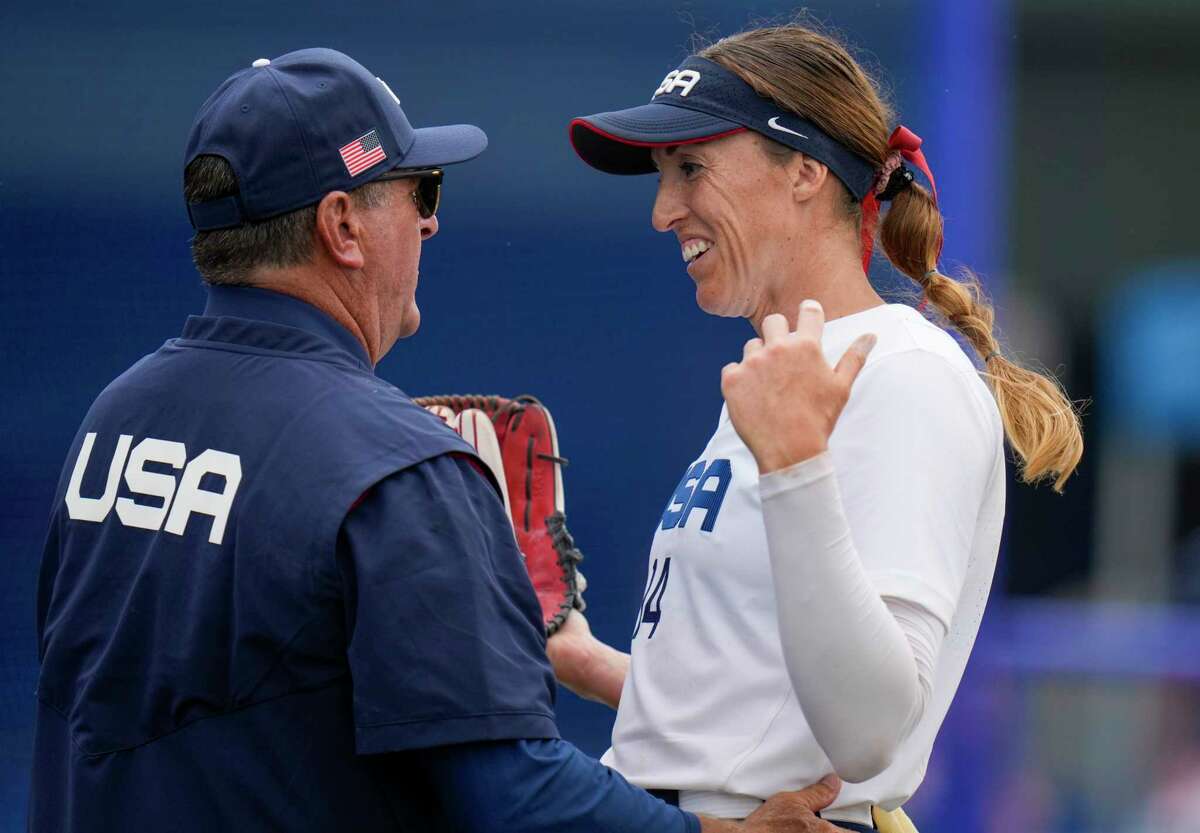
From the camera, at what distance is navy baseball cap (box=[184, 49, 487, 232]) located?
1.42m

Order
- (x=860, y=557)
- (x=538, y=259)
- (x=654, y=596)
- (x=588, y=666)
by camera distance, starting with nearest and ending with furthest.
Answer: (x=860, y=557) → (x=654, y=596) → (x=588, y=666) → (x=538, y=259)

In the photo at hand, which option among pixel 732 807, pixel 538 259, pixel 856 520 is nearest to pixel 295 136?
pixel 856 520

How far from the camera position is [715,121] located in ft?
5.34

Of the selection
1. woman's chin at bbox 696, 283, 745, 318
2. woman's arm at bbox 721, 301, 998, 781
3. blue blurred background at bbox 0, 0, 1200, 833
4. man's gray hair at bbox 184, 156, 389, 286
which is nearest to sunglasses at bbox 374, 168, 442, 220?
man's gray hair at bbox 184, 156, 389, 286

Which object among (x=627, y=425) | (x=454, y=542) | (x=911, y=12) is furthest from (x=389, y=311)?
(x=911, y=12)

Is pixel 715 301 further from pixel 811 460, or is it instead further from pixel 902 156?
pixel 811 460

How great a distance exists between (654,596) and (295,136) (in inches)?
24.0

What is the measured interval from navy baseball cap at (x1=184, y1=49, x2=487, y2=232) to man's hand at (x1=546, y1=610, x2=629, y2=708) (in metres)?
0.76

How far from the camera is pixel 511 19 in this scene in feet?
9.47

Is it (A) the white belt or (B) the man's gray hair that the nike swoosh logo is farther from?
(A) the white belt

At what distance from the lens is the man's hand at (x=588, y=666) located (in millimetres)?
1964

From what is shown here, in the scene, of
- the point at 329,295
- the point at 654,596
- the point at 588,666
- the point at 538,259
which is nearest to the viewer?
the point at 329,295

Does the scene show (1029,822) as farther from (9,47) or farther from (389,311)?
(9,47)

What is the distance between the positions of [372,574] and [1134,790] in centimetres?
276
